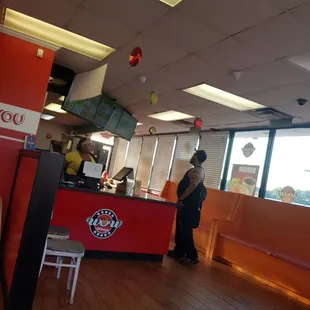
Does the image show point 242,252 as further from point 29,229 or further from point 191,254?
point 29,229

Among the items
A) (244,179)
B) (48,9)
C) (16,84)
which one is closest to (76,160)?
(16,84)

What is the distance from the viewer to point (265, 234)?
5.84 metres

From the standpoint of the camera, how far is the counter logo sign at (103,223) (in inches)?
171

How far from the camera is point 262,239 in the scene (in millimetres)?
5855

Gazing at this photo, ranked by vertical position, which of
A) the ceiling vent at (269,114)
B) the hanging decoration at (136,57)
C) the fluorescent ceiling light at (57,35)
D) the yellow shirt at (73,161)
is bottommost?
the yellow shirt at (73,161)

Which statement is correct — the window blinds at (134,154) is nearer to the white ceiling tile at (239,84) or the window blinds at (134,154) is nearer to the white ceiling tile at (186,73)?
the white ceiling tile at (186,73)

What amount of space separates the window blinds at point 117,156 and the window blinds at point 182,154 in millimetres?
4077

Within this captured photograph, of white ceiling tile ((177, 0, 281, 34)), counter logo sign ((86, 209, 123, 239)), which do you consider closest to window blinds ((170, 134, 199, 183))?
counter logo sign ((86, 209, 123, 239))

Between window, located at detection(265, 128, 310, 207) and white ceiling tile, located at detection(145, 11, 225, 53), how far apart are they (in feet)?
12.0

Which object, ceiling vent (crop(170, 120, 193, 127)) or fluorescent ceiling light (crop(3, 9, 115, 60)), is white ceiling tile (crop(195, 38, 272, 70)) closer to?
fluorescent ceiling light (crop(3, 9, 115, 60))

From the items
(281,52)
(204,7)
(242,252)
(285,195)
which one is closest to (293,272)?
(242,252)

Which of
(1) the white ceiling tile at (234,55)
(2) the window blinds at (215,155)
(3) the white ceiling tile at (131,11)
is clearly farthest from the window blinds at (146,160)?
(3) the white ceiling tile at (131,11)

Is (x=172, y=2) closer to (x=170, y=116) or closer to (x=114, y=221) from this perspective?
(x=114, y=221)

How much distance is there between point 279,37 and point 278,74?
101 centimetres
